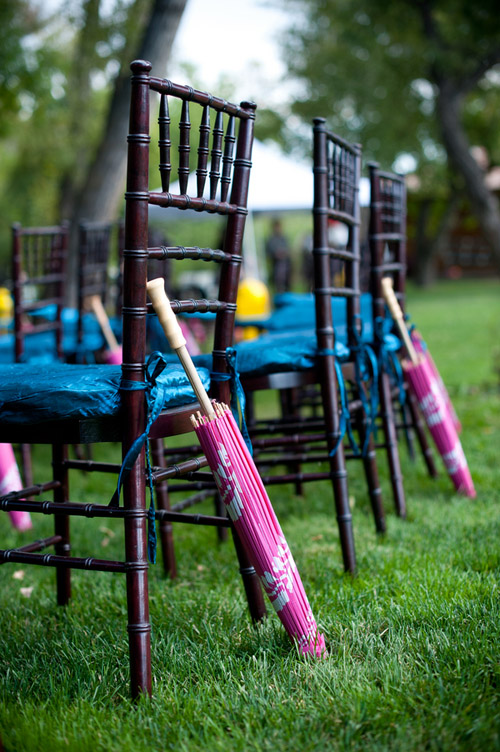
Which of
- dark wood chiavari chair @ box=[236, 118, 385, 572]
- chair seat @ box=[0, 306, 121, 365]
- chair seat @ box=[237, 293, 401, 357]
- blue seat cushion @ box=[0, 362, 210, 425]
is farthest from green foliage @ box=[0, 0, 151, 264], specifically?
blue seat cushion @ box=[0, 362, 210, 425]

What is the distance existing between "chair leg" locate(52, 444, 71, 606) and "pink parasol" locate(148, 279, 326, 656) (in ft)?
2.26

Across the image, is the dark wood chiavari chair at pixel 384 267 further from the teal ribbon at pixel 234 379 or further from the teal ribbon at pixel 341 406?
the teal ribbon at pixel 234 379

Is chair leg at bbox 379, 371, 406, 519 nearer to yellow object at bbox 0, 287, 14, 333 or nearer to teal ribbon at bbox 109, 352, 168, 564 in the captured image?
teal ribbon at bbox 109, 352, 168, 564

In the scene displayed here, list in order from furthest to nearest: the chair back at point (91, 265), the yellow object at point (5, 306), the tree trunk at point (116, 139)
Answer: the yellow object at point (5, 306) < the tree trunk at point (116, 139) < the chair back at point (91, 265)

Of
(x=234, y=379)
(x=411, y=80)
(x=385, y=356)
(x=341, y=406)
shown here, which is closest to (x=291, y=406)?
(x=385, y=356)

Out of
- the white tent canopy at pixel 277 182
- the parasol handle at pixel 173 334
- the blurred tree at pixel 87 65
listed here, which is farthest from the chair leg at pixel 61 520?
the white tent canopy at pixel 277 182

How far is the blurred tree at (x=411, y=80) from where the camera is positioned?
29.5ft

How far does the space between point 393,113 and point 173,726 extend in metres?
15.3

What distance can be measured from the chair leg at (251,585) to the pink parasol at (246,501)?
195mm

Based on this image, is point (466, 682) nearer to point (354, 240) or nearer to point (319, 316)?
point (319, 316)

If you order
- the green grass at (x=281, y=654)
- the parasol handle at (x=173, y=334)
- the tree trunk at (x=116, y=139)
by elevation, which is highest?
the tree trunk at (x=116, y=139)

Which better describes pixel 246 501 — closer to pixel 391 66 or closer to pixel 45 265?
pixel 45 265

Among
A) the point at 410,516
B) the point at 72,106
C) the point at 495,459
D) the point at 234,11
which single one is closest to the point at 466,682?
the point at 410,516

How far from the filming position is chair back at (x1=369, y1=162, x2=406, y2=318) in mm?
3279
